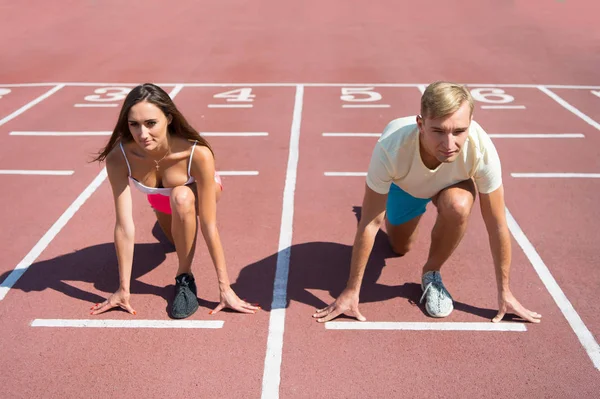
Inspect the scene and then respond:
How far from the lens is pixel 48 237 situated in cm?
521

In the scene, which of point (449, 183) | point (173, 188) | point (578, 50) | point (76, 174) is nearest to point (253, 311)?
point (173, 188)

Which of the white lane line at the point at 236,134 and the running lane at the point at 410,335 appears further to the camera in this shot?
the white lane line at the point at 236,134

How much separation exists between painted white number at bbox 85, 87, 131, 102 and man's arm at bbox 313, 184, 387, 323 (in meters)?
6.81

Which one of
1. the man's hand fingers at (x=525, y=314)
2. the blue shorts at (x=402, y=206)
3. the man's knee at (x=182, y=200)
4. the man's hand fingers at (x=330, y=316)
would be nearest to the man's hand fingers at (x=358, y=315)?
the man's hand fingers at (x=330, y=316)

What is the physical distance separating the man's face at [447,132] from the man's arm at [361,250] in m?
0.50

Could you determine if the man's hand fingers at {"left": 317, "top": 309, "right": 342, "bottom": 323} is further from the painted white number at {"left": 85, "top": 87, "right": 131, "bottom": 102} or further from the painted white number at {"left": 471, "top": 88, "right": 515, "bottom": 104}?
the painted white number at {"left": 85, "top": 87, "right": 131, "bottom": 102}

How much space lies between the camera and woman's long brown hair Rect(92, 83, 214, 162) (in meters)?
3.65

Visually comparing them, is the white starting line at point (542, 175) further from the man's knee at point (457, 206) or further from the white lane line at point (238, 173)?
the man's knee at point (457, 206)

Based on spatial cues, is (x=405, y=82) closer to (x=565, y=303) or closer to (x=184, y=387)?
(x=565, y=303)

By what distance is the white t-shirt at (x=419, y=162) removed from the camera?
3.57 metres

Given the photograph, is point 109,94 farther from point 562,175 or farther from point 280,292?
point 562,175

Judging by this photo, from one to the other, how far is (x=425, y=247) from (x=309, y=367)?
1.82 metres

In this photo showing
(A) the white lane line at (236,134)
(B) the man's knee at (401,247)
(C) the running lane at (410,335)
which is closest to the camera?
(C) the running lane at (410,335)

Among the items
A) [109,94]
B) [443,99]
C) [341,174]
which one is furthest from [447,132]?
[109,94]
